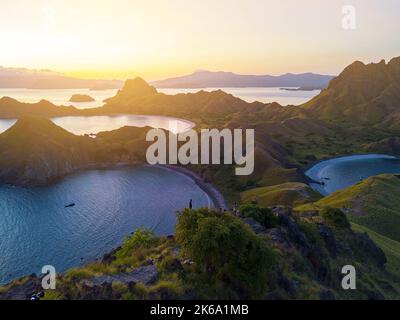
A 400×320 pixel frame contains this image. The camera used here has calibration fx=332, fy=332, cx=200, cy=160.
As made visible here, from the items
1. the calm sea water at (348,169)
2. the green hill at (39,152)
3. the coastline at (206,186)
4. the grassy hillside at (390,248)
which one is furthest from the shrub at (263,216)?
the green hill at (39,152)

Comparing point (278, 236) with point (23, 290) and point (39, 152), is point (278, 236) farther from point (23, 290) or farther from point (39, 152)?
point (39, 152)

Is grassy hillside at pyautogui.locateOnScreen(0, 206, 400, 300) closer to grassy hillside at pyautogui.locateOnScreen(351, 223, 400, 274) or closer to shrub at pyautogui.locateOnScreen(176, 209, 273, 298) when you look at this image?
shrub at pyautogui.locateOnScreen(176, 209, 273, 298)

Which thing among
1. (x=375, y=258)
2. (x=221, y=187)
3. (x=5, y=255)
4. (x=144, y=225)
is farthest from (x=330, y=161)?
(x=5, y=255)

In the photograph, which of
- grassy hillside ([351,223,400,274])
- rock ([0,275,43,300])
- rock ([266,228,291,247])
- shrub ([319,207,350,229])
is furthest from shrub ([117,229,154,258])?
grassy hillside ([351,223,400,274])

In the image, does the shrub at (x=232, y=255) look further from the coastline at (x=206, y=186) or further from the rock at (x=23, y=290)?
the coastline at (x=206, y=186)

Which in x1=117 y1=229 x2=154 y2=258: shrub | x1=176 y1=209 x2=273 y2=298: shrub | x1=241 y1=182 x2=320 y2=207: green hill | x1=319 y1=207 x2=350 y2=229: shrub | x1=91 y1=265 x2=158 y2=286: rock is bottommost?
x1=241 y1=182 x2=320 y2=207: green hill

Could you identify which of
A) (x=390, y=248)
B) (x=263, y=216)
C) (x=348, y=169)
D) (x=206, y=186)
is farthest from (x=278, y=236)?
(x=348, y=169)
